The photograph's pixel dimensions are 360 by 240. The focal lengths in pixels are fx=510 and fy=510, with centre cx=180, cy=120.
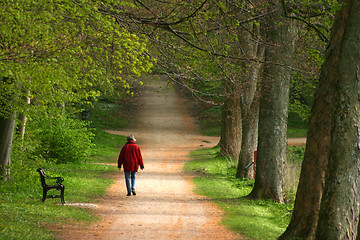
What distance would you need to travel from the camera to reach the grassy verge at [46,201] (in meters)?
9.59

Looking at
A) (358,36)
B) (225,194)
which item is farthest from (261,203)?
(358,36)

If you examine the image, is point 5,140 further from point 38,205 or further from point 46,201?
point 38,205

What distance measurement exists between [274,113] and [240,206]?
292 centimetres

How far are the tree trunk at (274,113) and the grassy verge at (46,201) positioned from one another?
4983 millimetres

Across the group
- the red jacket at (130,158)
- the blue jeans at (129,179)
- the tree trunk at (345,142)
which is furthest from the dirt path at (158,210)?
the tree trunk at (345,142)

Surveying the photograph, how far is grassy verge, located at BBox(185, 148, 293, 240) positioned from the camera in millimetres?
11461

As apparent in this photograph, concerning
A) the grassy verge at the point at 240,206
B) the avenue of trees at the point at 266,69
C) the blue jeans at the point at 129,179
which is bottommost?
the grassy verge at the point at 240,206

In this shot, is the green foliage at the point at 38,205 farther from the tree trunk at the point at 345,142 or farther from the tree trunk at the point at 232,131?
the tree trunk at the point at 232,131

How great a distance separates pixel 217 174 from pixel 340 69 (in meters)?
14.0

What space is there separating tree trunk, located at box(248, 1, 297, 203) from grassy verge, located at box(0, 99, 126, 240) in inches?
196

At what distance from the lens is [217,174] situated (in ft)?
71.9

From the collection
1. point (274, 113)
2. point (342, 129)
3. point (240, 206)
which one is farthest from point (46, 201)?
point (342, 129)

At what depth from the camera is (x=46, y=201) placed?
13.1m

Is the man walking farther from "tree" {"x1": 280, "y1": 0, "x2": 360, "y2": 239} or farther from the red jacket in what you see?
"tree" {"x1": 280, "y1": 0, "x2": 360, "y2": 239}
